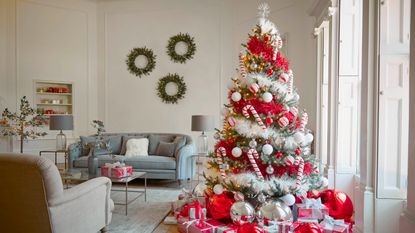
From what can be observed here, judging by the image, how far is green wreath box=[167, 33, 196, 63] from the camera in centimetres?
681

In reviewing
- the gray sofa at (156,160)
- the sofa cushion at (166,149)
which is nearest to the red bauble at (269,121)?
the gray sofa at (156,160)

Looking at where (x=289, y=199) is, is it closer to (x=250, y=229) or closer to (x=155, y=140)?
(x=250, y=229)

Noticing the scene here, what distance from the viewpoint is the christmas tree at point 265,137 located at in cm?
286

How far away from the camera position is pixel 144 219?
11.5 ft

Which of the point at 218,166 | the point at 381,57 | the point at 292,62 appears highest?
the point at 292,62

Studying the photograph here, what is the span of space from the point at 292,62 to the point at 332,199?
3296mm

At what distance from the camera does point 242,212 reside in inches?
111

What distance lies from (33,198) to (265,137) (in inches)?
77.4

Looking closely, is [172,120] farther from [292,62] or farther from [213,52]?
[292,62]

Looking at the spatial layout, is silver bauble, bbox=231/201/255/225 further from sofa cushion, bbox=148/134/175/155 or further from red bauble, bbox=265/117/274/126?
sofa cushion, bbox=148/134/175/155

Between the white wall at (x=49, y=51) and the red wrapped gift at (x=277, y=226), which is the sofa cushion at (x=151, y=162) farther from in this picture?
the white wall at (x=49, y=51)

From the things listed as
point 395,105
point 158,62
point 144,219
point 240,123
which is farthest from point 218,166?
point 158,62

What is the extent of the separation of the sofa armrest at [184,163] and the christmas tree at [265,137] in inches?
80.9

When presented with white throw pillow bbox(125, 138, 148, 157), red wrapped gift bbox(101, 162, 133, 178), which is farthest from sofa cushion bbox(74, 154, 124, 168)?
red wrapped gift bbox(101, 162, 133, 178)
